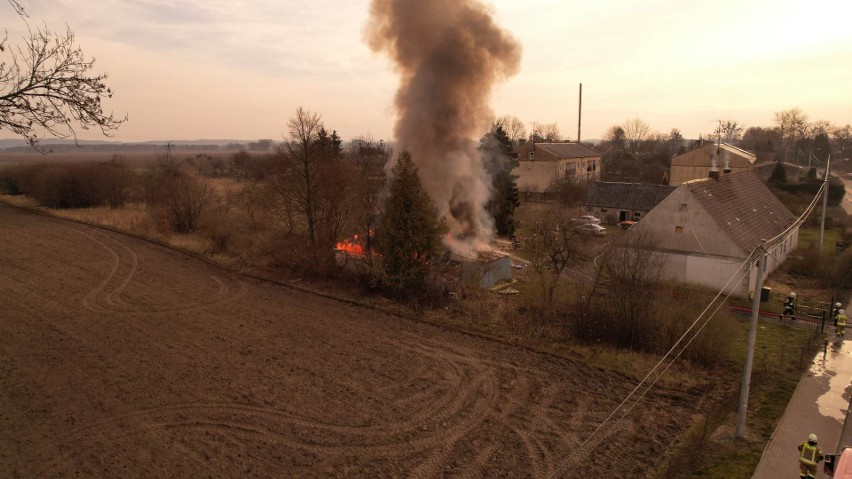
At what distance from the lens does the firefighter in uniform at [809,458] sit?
8914 mm

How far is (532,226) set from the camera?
23250 millimetres

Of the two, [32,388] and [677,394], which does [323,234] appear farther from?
[677,394]

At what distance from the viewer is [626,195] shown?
39.8 meters

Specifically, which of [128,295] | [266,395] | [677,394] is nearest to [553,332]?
[677,394]

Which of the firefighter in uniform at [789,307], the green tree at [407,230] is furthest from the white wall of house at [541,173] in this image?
the green tree at [407,230]

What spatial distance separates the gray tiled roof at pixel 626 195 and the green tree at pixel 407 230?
23.7 metres

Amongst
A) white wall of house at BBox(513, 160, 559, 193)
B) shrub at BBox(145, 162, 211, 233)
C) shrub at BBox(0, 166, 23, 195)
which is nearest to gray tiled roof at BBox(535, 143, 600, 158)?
white wall of house at BBox(513, 160, 559, 193)

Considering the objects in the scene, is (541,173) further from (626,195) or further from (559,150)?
(626,195)

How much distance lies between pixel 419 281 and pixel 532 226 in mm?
6209

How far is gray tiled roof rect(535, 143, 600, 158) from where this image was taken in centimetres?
5332

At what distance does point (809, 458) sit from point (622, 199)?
3287cm

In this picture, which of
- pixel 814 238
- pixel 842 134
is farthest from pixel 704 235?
pixel 842 134

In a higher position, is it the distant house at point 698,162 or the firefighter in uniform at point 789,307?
the distant house at point 698,162

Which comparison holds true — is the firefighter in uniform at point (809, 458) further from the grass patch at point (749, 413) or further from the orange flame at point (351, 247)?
the orange flame at point (351, 247)
